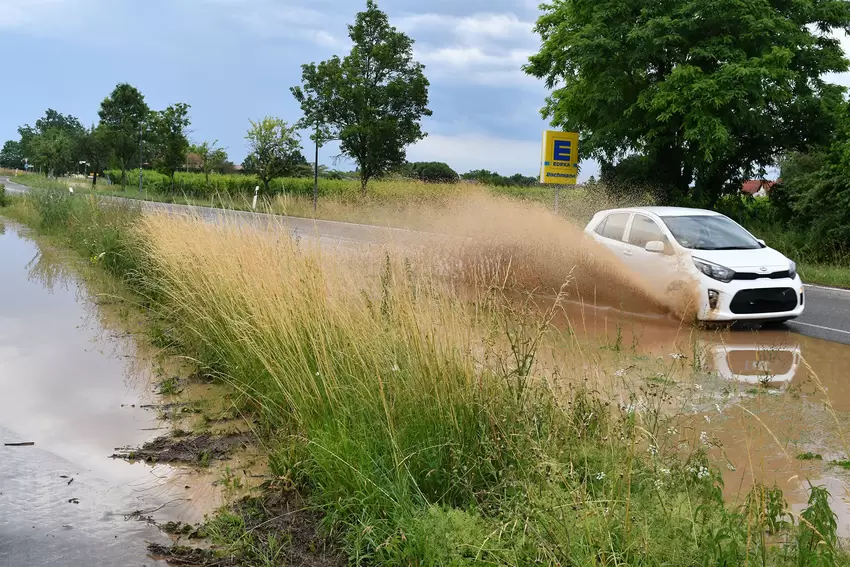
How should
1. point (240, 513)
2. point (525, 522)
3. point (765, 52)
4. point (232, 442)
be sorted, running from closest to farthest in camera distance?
point (525, 522), point (240, 513), point (232, 442), point (765, 52)

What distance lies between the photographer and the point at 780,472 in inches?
225

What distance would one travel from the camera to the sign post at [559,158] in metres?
27.0

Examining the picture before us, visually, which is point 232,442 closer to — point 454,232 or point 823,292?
point 454,232

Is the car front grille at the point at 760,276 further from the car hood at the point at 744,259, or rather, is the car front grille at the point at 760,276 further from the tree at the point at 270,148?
the tree at the point at 270,148

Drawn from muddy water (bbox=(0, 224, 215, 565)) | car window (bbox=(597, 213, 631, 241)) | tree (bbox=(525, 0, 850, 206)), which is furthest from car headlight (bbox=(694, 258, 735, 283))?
tree (bbox=(525, 0, 850, 206))

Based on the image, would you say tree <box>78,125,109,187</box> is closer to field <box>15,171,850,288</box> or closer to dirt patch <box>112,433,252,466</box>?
field <box>15,171,850,288</box>

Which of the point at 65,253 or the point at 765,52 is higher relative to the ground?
the point at 765,52

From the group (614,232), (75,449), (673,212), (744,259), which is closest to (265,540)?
(75,449)

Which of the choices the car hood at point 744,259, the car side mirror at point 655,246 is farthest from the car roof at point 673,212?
the car hood at point 744,259

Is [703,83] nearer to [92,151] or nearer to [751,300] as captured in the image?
[751,300]

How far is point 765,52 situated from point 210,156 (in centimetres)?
4840

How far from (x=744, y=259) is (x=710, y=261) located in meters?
0.58

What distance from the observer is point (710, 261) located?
11586 mm

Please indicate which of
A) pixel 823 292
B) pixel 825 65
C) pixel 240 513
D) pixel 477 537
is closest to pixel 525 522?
pixel 477 537
